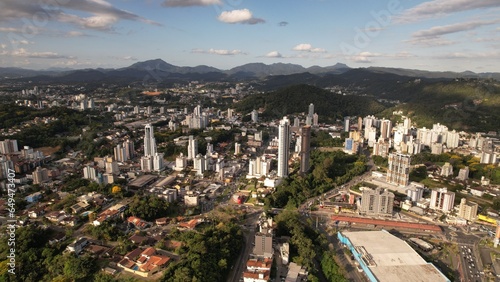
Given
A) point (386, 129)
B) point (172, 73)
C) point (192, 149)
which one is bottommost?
point (192, 149)

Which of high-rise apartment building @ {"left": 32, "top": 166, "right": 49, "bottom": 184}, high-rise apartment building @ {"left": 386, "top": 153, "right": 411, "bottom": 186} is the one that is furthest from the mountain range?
high-rise apartment building @ {"left": 32, "top": 166, "right": 49, "bottom": 184}

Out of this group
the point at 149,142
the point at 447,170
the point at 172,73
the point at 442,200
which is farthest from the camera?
the point at 172,73

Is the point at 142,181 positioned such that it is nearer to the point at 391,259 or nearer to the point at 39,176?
the point at 39,176

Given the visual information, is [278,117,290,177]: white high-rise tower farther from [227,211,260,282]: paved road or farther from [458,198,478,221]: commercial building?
[458,198,478,221]: commercial building

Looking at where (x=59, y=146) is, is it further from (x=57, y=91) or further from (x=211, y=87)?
(x=211, y=87)

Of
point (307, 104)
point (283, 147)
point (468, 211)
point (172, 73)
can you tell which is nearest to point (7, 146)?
point (283, 147)

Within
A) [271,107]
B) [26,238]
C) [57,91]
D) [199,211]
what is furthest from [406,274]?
[57,91]
